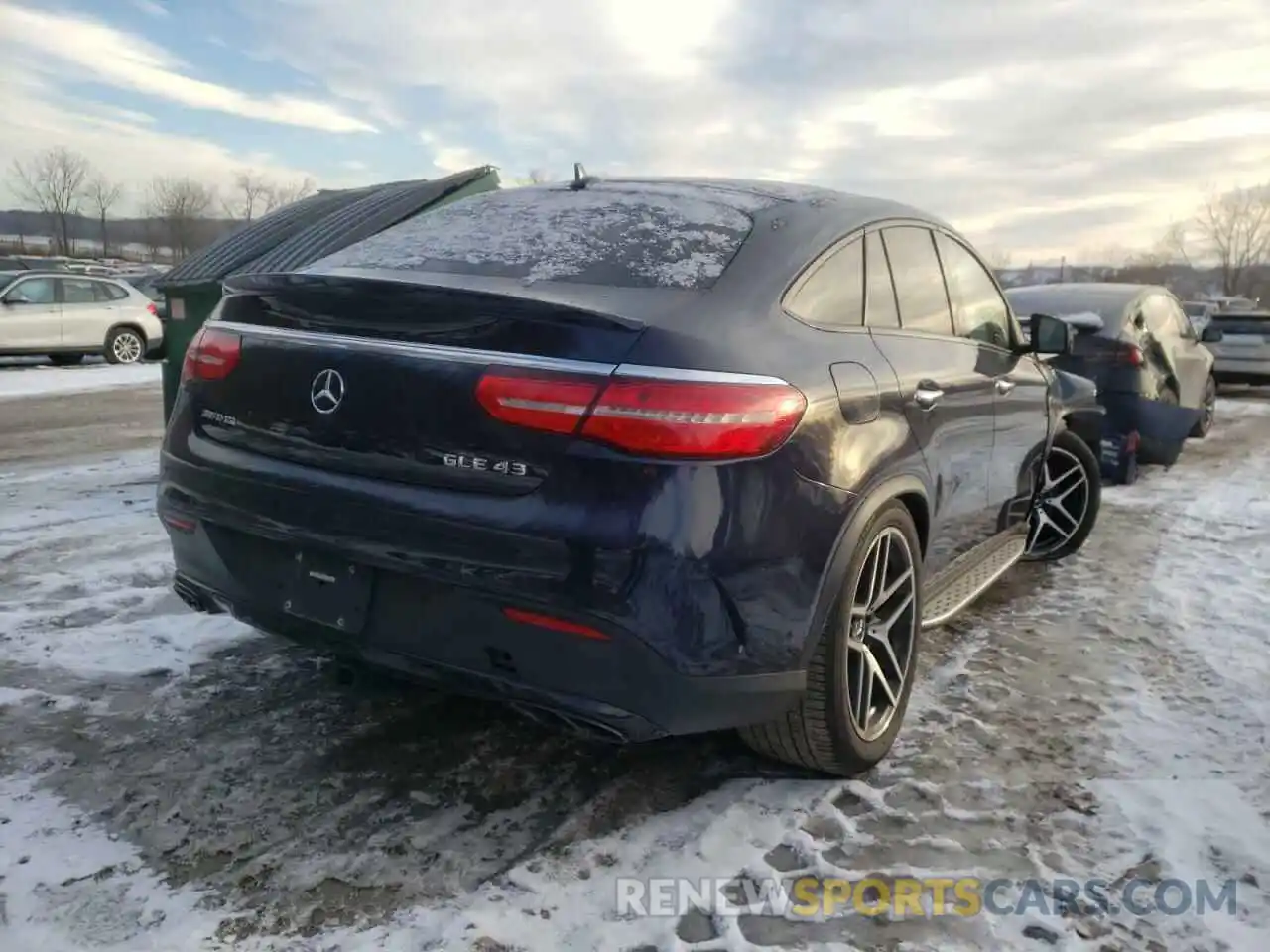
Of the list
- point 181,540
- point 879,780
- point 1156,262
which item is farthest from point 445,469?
point 1156,262

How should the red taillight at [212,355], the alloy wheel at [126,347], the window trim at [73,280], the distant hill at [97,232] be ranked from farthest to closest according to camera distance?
the distant hill at [97,232] < the alloy wheel at [126,347] < the window trim at [73,280] < the red taillight at [212,355]

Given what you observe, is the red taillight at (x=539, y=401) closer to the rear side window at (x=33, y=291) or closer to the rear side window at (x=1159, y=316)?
the rear side window at (x=1159, y=316)

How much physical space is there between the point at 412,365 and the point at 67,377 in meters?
14.0

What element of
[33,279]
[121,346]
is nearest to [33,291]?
[33,279]

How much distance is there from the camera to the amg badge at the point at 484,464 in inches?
88.7

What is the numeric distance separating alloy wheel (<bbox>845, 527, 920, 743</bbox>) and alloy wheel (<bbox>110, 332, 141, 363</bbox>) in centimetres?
1667

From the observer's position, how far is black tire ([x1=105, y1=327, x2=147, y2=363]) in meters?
16.6

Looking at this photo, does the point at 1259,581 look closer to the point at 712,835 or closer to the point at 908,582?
the point at 908,582

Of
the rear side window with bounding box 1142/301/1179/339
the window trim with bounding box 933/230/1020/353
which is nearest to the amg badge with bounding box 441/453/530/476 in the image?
the window trim with bounding box 933/230/1020/353

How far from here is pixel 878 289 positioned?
320 centimetres

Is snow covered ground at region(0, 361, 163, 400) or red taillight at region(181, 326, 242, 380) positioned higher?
red taillight at region(181, 326, 242, 380)

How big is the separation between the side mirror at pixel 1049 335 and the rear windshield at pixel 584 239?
1856 mm

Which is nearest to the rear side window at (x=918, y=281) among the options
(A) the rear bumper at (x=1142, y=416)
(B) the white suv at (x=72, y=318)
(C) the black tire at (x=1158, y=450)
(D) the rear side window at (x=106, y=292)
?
(A) the rear bumper at (x=1142, y=416)

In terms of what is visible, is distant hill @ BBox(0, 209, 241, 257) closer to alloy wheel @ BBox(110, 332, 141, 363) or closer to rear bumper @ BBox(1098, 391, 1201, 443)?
alloy wheel @ BBox(110, 332, 141, 363)
